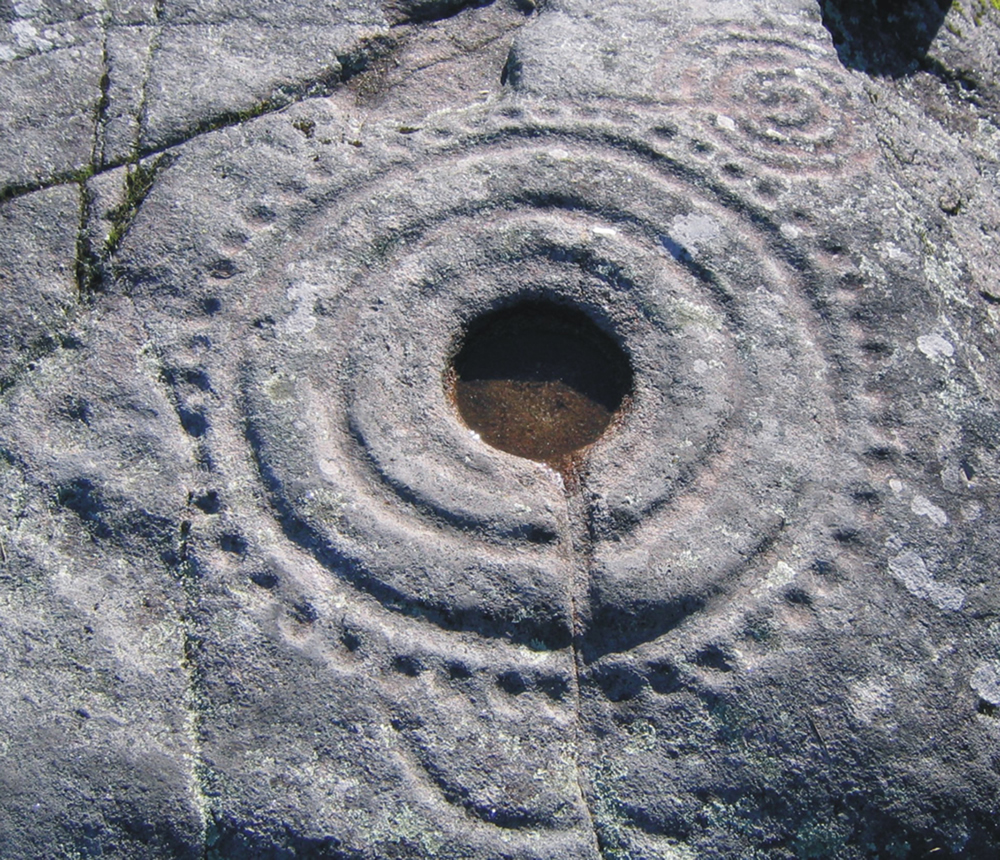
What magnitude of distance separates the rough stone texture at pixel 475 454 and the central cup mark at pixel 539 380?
0.24 ft

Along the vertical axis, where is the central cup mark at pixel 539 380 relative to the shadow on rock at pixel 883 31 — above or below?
below

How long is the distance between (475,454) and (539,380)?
34cm

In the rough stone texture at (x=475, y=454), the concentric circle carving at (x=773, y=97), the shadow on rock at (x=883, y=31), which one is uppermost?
the shadow on rock at (x=883, y=31)

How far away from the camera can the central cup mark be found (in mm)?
2605

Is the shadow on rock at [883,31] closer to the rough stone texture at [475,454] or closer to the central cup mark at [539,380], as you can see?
the rough stone texture at [475,454]

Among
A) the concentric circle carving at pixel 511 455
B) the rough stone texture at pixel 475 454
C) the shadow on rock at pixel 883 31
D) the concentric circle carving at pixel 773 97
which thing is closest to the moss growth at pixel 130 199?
the rough stone texture at pixel 475 454

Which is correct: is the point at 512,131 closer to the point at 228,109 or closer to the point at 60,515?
the point at 228,109

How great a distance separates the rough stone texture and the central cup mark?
0.07 meters

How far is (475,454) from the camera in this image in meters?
2.49

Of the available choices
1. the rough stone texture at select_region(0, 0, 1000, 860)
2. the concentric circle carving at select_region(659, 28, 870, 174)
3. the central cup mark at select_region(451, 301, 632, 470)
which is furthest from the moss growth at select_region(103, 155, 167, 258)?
the concentric circle carving at select_region(659, 28, 870, 174)

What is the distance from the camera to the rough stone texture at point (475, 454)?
2139 mm

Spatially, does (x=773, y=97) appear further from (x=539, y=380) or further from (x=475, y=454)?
(x=475, y=454)

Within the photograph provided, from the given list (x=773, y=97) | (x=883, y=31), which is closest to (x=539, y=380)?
(x=773, y=97)

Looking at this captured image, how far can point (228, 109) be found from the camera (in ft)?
9.57
